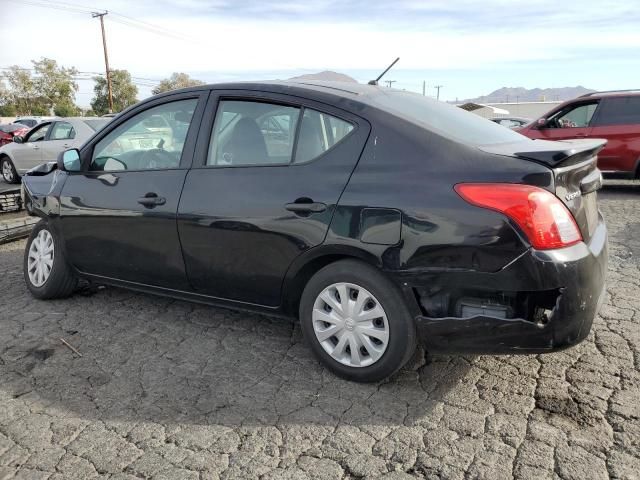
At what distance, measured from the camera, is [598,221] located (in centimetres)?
309

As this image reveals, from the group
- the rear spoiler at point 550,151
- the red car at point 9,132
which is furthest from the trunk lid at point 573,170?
the red car at point 9,132

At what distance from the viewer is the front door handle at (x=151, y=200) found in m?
3.57

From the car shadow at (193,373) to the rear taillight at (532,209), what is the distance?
3.30ft

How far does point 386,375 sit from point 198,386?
3.43ft

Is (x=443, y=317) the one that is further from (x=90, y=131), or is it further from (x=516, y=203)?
(x=90, y=131)

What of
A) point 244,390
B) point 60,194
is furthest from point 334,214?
point 60,194

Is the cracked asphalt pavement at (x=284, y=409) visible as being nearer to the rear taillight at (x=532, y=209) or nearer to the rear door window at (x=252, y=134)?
the rear taillight at (x=532, y=209)

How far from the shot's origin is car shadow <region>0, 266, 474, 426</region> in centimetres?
279

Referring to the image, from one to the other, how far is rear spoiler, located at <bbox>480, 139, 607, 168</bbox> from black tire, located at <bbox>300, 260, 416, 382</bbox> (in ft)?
2.84

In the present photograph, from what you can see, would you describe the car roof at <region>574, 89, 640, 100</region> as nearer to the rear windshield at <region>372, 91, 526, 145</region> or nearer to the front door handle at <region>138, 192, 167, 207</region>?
the rear windshield at <region>372, 91, 526, 145</region>

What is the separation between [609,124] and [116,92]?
2662 inches

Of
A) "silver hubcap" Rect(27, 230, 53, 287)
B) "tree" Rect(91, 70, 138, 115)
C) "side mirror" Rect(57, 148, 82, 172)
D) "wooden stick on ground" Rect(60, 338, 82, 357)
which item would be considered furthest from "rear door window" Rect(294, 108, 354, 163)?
"tree" Rect(91, 70, 138, 115)

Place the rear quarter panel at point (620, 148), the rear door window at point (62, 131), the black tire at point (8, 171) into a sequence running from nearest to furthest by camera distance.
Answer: the rear quarter panel at point (620, 148)
the rear door window at point (62, 131)
the black tire at point (8, 171)

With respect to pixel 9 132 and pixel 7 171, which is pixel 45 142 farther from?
pixel 9 132
